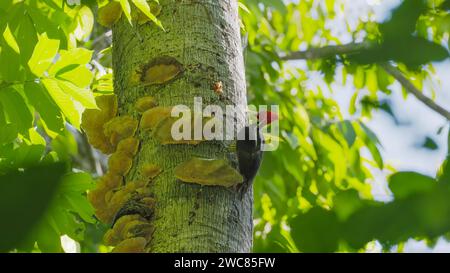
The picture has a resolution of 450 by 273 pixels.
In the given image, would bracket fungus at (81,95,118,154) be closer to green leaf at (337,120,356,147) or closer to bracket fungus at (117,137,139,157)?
bracket fungus at (117,137,139,157)

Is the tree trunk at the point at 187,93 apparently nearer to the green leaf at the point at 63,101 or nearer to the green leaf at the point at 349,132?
the green leaf at the point at 63,101

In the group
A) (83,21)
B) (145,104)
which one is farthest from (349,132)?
(145,104)

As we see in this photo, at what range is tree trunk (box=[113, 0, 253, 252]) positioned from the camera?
156 cm

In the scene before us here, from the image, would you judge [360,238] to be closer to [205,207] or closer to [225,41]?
[205,207]

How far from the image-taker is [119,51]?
2.01 metres

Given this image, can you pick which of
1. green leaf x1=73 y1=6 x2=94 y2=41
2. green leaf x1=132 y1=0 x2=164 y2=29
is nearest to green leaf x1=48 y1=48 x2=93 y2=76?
green leaf x1=132 y1=0 x2=164 y2=29

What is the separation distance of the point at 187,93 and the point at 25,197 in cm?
108

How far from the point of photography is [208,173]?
1589 millimetres

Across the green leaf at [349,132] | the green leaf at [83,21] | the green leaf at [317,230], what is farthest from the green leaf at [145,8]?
the green leaf at [349,132]

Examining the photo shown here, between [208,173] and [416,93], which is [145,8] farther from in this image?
[416,93]

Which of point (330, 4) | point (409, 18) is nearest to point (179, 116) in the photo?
point (409, 18)

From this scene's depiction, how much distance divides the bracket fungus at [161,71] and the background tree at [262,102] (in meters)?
0.02

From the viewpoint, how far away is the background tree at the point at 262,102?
784mm

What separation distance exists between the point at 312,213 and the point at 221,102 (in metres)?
0.93
